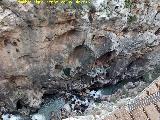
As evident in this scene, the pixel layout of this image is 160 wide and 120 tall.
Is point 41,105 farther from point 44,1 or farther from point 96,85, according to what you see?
point 44,1

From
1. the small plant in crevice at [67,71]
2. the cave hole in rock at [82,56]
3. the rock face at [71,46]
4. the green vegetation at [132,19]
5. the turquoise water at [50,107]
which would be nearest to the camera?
the rock face at [71,46]

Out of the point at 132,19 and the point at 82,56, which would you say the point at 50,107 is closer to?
the point at 82,56

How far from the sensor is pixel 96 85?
17344 millimetres

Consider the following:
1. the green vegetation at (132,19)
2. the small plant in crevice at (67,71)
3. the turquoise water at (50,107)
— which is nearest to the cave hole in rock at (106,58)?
the small plant in crevice at (67,71)

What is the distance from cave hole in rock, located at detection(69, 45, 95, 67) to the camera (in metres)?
16.1

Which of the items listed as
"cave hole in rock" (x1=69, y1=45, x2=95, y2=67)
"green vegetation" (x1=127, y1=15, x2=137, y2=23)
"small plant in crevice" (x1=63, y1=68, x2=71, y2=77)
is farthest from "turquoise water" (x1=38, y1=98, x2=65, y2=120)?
"green vegetation" (x1=127, y1=15, x2=137, y2=23)

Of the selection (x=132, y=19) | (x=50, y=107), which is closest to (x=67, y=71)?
(x=50, y=107)

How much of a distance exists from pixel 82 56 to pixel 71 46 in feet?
2.49

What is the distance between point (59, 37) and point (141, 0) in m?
3.60

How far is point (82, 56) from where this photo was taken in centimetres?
1633

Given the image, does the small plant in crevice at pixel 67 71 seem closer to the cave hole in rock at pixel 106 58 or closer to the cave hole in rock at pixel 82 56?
the cave hole in rock at pixel 82 56

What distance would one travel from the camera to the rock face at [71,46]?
14.8 metres

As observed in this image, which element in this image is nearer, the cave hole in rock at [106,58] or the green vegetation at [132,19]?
the green vegetation at [132,19]

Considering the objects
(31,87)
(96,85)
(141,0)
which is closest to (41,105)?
(31,87)
